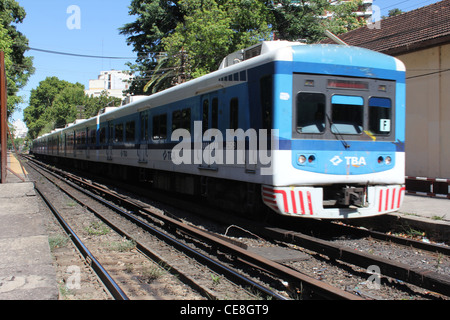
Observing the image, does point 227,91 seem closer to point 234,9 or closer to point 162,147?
point 162,147

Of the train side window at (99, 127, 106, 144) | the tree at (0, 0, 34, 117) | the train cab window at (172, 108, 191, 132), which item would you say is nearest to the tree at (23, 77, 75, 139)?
the tree at (0, 0, 34, 117)

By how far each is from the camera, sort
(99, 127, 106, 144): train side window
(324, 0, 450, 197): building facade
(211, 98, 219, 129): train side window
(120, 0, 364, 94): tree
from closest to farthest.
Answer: (211, 98, 219, 129): train side window < (324, 0, 450, 197): building facade < (99, 127, 106, 144): train side window < (120, 0, 364, 94): tree

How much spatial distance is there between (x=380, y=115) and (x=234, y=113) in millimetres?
2523

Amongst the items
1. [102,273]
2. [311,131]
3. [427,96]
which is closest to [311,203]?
[311,131]

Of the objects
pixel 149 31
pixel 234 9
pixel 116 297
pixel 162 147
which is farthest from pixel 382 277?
pixel 149 31

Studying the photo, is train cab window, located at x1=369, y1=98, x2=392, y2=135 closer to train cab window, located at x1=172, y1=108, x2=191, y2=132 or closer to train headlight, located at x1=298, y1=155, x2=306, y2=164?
train headlight, located at x1=298, y1=155, x2=306, y2=164

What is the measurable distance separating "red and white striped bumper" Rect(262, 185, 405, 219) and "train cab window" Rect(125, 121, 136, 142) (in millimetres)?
8568

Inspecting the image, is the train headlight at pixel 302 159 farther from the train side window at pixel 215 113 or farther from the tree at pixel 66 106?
the tree at pixel 66 106

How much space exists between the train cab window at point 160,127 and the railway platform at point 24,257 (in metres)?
3.67

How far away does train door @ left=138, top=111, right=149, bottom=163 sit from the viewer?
43.0 feet

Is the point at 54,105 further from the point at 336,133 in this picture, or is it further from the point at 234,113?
the point at 336,133

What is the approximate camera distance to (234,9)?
74.9 feet

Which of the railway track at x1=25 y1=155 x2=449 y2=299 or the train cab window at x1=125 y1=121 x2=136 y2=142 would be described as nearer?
the railway track at x1=25 y1=155 x2=449 y2=299

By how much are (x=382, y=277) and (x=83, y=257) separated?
405 centimetres
